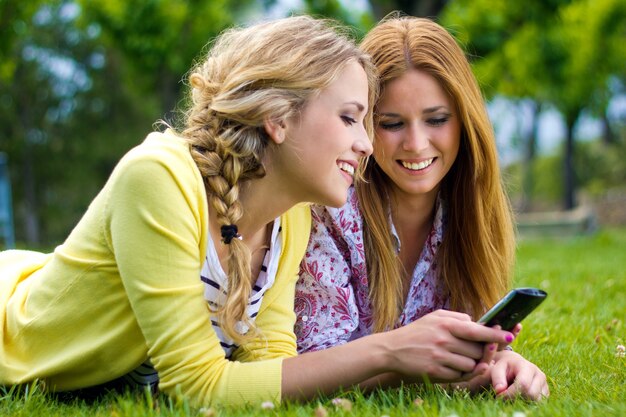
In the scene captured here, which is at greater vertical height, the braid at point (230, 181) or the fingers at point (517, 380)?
the braid at point (230, 181)

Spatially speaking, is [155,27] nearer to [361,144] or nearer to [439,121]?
[439,121]

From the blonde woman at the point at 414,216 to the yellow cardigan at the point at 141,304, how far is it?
37 cm

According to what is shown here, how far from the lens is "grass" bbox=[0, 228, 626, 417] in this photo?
2.27 metres

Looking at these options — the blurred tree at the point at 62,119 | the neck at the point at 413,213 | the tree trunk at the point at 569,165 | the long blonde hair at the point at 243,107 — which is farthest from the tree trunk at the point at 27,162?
the long blonde hair at the point at 243,107

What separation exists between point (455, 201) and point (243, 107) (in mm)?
1229

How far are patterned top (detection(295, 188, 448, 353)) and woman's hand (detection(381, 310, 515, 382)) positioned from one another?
82 cm

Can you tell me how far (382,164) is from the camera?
322cm

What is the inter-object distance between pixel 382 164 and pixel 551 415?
1304 millimetres

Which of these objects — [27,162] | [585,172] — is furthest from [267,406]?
[585,172]

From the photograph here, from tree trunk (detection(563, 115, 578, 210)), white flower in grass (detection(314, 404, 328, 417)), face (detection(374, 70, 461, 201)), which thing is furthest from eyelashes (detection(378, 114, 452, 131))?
tree trunk (detection(563, 115, 578, 210))

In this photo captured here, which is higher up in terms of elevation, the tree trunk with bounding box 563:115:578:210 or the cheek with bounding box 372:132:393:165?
the cheek with bounding box 372:132:393:165

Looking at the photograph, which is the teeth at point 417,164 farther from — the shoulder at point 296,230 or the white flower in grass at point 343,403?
the white flower in grass at point 343,403

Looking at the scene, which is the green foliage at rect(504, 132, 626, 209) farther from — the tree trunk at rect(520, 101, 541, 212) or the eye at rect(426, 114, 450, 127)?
the eye at rect(426, 114, 450, 127)

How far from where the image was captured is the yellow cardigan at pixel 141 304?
7.56ft
